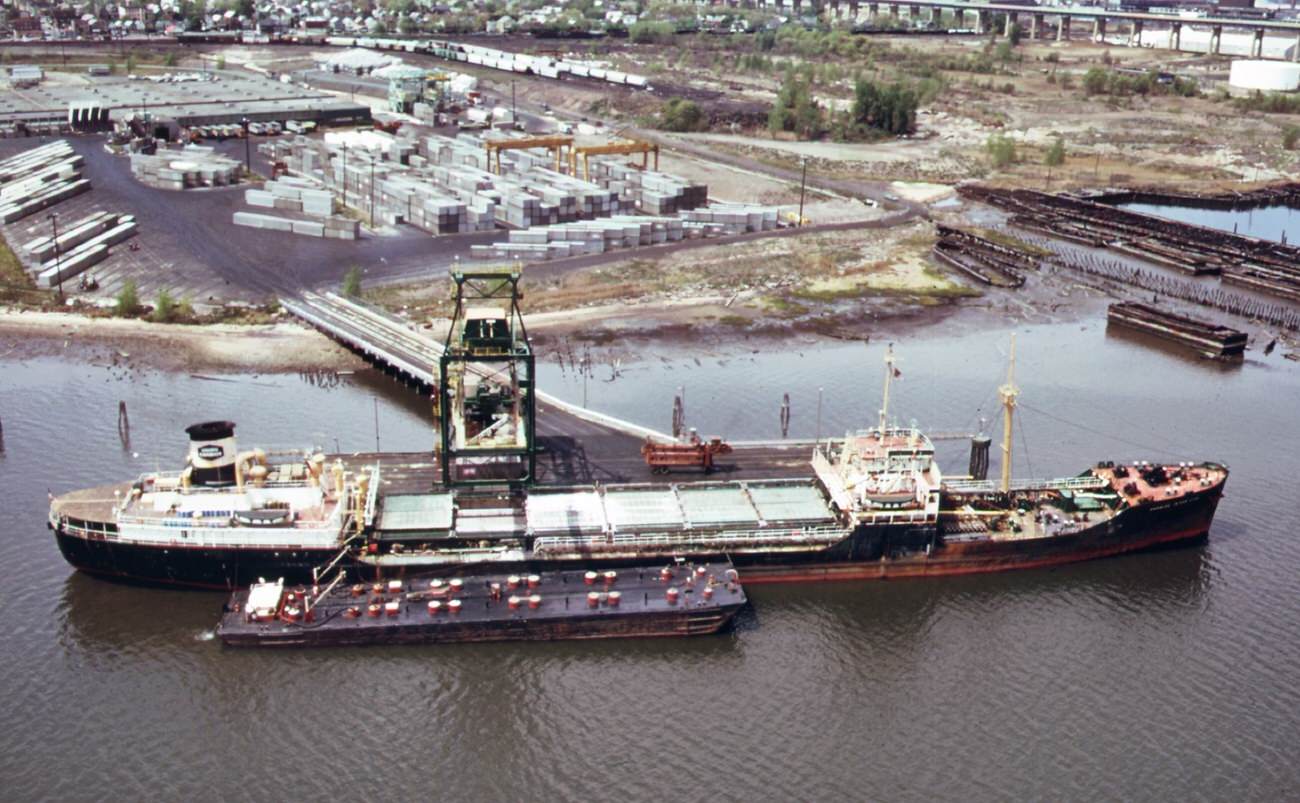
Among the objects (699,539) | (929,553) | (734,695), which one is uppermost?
(699,539)

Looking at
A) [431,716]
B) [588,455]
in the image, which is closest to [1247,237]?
[588,455]

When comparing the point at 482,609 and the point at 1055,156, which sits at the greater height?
the point at 1055,156

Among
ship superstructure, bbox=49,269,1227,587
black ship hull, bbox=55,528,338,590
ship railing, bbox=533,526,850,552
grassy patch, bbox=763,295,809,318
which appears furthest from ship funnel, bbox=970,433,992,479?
grassy patch, bbox=763,295,809,318

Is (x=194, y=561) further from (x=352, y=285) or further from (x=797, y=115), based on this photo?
(x=797, y=115)

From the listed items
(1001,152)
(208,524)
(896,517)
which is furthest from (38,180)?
(1001,152)

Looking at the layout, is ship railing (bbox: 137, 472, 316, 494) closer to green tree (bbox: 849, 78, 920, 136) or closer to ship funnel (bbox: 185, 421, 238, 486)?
ship funnel (bbox: 185, 421, 238, 486)

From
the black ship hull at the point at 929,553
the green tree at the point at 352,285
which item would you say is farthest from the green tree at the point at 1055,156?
the black ship hull at the point at 929,553

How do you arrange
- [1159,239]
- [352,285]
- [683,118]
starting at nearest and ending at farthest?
[352,285]
[1159,239]
[683,118]
